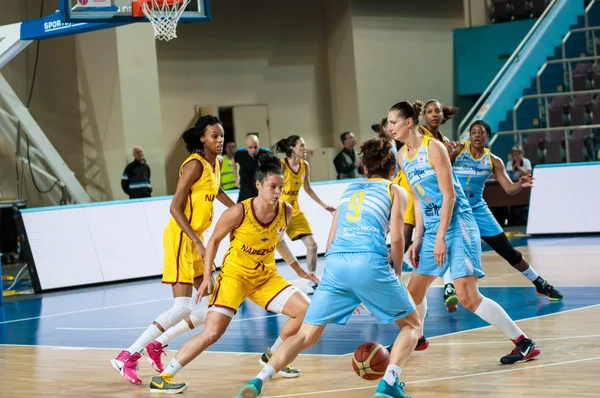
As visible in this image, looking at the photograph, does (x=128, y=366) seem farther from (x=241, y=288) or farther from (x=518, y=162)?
(x=518, y=162)

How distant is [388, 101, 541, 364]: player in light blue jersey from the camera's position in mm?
6855

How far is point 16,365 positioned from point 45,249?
6026mm

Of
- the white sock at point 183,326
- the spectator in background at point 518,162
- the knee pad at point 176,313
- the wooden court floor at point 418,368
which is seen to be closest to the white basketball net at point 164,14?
the wooden court floor at point 418,368

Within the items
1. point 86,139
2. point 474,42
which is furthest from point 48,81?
point 474,42

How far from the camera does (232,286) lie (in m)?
6.91

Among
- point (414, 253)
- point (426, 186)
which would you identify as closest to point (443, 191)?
point (426, 186)

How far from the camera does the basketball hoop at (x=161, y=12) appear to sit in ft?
39.0

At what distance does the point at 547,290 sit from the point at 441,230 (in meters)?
3.57

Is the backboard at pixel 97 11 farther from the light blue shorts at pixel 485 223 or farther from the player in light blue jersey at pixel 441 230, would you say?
the player in light blue jersey at pixel 441 230

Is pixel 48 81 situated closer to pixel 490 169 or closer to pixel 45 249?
pixel 45 249

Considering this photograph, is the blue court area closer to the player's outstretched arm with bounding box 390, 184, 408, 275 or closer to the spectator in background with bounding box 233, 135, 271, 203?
the spectator in background with bounding box 233, 135, 271, 203

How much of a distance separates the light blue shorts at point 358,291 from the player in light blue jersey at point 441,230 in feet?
3.00

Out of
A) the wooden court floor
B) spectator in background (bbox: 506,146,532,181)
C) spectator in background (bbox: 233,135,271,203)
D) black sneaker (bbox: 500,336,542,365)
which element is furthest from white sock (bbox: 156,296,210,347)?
spectator in background (bbox: 506,146,532,181)

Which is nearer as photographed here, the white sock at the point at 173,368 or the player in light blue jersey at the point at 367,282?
the player in light blue jersey at the point at 367,282
